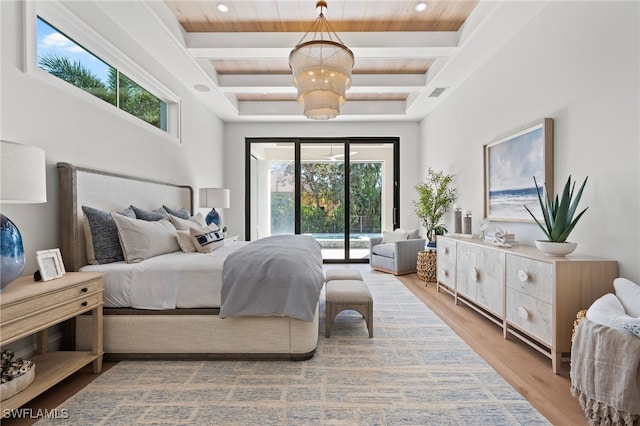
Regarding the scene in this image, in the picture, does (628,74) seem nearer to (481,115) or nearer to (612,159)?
(612,159)

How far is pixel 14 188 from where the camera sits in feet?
4.77

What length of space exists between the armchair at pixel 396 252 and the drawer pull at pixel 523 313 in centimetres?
256

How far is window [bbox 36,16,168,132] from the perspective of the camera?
7.23 ft

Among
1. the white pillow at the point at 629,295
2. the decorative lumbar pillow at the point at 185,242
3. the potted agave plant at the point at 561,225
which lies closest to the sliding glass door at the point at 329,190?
the decorative lumbar pillow at the point at 185,242

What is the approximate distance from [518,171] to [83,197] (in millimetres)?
3799

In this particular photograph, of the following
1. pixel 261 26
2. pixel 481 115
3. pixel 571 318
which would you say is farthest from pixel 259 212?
pixel 571 318

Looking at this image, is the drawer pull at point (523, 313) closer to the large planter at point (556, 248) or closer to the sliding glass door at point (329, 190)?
the large planter at point (556, 248)

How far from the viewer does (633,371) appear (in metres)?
1.31

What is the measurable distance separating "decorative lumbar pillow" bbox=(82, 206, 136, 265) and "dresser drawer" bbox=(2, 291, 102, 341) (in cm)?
43

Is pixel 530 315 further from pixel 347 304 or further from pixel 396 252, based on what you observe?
pixel 396 252

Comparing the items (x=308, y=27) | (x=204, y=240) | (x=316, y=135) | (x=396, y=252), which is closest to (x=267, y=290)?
(x=204, y=240)

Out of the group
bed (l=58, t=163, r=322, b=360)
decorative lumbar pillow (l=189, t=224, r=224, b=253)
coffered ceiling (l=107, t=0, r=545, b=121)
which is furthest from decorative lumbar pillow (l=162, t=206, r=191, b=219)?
coffered ceiling (l=107, t=0, r=545, b=121)

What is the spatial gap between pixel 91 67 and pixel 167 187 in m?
1.41

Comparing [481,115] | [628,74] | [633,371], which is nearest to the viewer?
[633,371]
